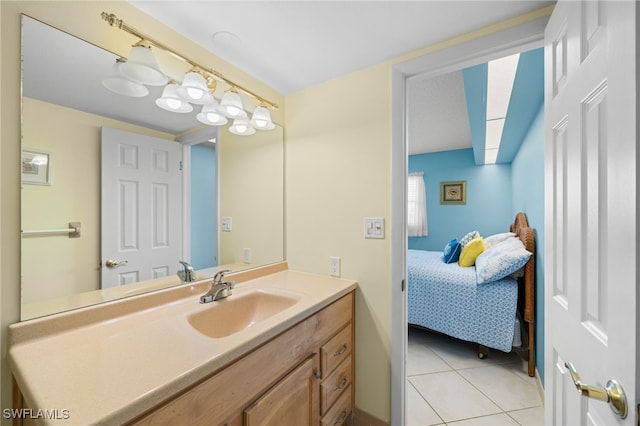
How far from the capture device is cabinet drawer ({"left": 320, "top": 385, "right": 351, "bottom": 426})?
4.10ft

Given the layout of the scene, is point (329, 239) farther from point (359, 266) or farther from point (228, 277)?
A: point (228, 277)

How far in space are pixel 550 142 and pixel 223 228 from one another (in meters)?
1.61

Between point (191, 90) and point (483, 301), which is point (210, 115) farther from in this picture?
point (483, 301)

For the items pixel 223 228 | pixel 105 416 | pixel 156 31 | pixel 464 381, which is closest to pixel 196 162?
pixel 223 228

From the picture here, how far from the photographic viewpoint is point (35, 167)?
0.87 meters

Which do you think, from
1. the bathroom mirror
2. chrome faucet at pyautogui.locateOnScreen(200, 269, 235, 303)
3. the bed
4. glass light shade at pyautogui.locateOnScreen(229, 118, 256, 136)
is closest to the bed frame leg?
the bed

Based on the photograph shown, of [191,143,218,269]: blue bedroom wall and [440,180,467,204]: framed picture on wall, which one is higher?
[440,180,467,204]: framed picture on wall

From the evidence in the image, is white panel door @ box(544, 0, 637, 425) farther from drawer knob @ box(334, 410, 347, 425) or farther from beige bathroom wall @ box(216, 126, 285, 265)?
beige bathroom wall @ box(216, 126, 285, 265)

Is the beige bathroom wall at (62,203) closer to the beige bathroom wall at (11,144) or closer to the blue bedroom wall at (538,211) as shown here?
the beige bathroom wall at (11,144)

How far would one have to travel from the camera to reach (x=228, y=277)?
1.44 meters

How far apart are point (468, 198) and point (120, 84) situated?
5.01 m

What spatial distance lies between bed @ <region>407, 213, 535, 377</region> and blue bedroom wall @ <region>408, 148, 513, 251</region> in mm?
2264

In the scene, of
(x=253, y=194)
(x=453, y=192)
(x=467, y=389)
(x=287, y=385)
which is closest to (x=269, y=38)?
(x=253, y=194)

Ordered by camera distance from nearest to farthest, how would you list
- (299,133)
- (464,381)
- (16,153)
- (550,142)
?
(16,153) < (550,142) < (299,133) < (464,381)
